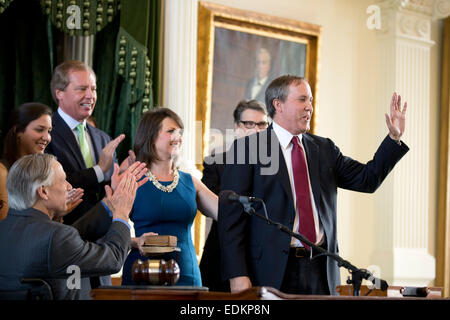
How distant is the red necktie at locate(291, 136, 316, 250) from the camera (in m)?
3.59

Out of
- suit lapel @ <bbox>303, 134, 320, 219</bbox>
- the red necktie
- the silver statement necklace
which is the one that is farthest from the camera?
the silver statement necklace

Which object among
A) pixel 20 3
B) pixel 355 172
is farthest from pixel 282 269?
pixel 20 3

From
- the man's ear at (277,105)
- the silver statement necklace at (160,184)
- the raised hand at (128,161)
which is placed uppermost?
the man's ear at (277,105)

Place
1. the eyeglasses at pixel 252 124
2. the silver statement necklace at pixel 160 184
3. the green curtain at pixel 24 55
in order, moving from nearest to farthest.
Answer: the silver statement necklace at pixel 160 184 → the eyeglasses at pixel 252 124 → the green curtain at pixel 24 55

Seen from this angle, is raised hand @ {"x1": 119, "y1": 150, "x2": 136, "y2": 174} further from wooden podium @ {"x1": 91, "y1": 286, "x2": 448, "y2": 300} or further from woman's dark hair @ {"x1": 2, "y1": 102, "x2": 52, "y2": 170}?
wooden podium @ {"x1": 91, "y1": 286, "x2": 448, "y2": 300}

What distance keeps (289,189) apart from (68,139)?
1.54 meters

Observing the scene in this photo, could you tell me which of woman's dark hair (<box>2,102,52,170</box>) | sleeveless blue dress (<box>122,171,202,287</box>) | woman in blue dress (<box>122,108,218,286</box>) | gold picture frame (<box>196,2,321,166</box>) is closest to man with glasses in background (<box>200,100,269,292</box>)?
woman in blue dress (<box>122,108,218,286</box>)

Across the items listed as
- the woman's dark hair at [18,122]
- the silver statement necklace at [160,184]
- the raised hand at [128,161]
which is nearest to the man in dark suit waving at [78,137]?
the raised hand at [128,161]

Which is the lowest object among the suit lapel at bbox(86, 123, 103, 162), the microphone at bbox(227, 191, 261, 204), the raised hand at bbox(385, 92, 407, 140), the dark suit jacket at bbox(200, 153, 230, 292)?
the dark suit jacket at bbox(200, 153, 230, 292)

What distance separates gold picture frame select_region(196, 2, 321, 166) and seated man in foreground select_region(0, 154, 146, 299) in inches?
136

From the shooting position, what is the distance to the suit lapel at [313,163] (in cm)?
371

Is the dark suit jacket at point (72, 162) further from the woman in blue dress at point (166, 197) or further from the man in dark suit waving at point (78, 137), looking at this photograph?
the woman in blue dress at point (166, 197)

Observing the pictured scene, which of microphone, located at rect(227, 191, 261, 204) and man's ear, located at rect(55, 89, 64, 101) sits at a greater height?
man's ear, located at rect(55, 89, 64, 101)

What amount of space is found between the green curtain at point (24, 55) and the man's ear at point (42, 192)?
303cm
